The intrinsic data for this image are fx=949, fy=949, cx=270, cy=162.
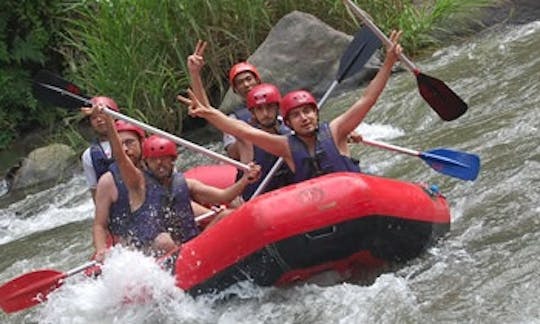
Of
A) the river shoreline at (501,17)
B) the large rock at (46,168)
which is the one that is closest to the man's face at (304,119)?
the river shoreline at (501,17)

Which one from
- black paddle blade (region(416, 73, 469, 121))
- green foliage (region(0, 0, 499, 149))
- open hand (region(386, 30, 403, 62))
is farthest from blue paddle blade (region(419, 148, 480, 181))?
green foliage (region(0, 0, 499, 149))

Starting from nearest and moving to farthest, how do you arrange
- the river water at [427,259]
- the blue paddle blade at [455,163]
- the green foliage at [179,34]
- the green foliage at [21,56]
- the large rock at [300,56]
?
the river water at [427,259]
the blue paddle blade at [455,163]
the large rock at [300,56]
the green foliage at [179,34]
the green foliage at [21,56]

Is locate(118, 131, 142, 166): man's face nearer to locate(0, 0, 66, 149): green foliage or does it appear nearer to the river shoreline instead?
the river shoreline

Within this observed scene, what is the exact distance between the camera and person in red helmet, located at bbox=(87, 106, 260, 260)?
14.8 feet

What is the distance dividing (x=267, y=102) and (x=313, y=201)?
3.00 feet

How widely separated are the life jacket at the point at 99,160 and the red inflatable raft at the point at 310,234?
3.85 feet

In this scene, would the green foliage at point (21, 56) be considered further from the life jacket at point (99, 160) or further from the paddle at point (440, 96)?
the paddle at point (440, 96)

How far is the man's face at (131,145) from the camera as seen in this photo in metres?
4.88

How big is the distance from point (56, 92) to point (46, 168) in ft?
14.6

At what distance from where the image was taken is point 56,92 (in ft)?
18.0

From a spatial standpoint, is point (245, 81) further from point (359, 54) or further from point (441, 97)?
point (441, 97)

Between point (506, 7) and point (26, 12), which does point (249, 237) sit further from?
point (26, 12)

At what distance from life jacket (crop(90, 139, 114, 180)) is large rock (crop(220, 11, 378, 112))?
3602 millimetres

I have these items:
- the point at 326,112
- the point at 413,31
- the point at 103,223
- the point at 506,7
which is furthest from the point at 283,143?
the point at 506,7
